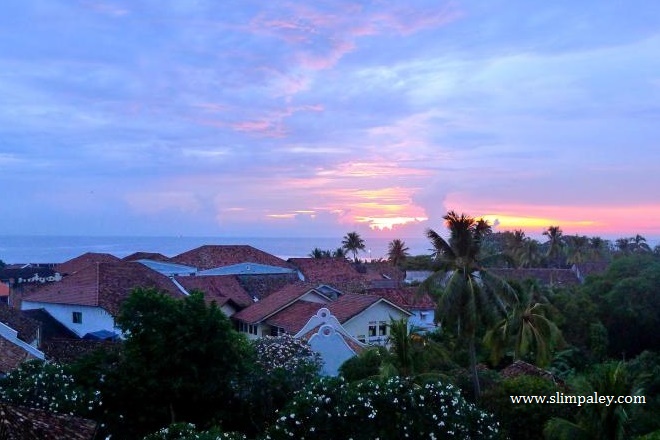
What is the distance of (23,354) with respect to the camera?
824 inches

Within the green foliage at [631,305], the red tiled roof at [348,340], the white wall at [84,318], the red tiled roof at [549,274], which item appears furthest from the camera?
the red tiled roof at [549,274]

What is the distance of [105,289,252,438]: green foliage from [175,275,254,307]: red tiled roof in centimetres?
2146

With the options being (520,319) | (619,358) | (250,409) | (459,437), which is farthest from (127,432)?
(619,358)

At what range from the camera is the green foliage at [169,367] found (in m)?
17.3

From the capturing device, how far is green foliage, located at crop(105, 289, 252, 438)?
17344mm

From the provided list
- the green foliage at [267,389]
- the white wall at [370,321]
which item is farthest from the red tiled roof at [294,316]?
the green foliage at [267,389]

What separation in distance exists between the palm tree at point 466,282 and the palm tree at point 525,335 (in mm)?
7997

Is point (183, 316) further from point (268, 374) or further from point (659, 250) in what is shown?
point (659, 250)

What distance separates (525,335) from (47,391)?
20.7 m

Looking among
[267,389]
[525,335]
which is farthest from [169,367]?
[525,335]

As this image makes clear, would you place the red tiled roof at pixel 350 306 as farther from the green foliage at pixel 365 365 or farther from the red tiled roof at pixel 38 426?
the red tiled roof at pixel 38 426

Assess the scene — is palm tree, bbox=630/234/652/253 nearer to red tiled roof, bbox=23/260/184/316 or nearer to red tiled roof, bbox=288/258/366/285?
red tiled roof, bbox=288/258/366/285

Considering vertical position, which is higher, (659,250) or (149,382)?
(659,250)

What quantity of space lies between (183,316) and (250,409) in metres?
3.39
